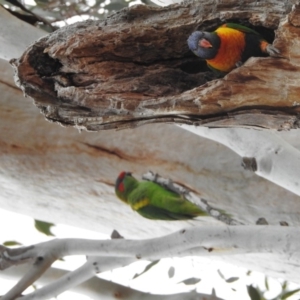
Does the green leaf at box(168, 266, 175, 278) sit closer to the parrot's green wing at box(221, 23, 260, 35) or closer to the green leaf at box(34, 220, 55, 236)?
the green leaf at box(34, 220, 55, 236)

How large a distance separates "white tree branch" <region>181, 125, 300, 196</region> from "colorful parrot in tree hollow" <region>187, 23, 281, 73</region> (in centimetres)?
32

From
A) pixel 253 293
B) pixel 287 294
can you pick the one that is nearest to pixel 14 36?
Answer: pixel 253 293

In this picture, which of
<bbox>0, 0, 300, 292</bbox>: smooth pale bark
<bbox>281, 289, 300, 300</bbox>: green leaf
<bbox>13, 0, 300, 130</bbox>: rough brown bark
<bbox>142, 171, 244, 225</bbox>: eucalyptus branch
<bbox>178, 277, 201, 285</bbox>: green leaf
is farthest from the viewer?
<bbox>178, 277, 201, 285</bbox>: green leaf

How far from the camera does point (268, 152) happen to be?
113cm

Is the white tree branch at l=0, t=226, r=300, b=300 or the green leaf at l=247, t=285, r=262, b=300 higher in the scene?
the white tree branch at l=0, t=226, r=300, b=300

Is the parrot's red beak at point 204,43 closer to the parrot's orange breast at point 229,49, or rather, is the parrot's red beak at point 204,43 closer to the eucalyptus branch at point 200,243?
the parrot's orange breast at point 229,49

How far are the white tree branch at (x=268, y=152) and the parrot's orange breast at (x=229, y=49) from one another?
0.32 meters

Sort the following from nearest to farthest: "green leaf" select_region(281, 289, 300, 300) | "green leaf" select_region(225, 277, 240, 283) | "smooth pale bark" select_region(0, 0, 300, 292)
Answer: "smooth pale bark" select_region(0, 0, 300, 292) < "green leaf" select_region(281, 289, 300, 300) < "green leaf" select_region(225, 277, 240, 283)

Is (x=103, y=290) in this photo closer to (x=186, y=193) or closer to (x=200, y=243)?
(x=186, y=193)

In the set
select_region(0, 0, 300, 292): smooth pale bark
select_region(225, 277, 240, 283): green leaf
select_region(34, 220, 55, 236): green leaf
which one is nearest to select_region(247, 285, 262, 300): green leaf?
select_region(0, 0, 300, 292): smooth pale bark

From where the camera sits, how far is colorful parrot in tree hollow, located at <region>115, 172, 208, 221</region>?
1.47m

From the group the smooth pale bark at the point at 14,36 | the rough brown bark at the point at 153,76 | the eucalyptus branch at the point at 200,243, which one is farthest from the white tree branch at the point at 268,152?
the smooth pale bark at the point at 14,36

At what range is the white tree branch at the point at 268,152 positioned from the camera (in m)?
1.11

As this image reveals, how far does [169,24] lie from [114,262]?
0.73m
